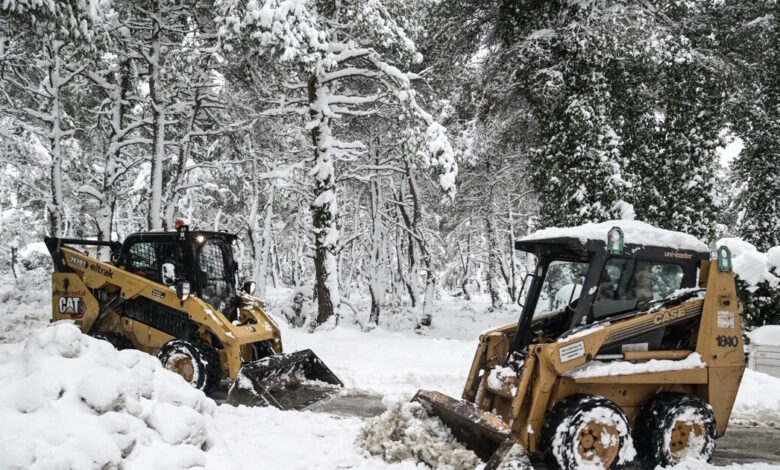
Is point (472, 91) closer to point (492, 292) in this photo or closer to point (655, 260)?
point (655, 260)

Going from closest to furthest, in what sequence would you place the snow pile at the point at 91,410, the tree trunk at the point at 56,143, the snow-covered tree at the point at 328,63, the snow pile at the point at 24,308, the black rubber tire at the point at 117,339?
the snow pile at the point at 91,410
the black rubber tire at the point at 117,339
the snow-covered tree at the point at 328,63
the snow pile at the point at 24,308
the tree trunk at the point at 56,143

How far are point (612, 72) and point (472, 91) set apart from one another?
11.7ft

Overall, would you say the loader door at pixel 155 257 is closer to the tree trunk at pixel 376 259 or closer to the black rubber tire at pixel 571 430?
the black rubber tire at pixel 571 430

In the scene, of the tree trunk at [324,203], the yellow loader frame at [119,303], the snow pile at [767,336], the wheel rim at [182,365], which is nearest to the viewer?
the wheel rim at [182,365]

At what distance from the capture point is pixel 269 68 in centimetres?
1300

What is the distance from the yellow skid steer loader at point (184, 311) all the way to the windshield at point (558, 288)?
334 centimetres

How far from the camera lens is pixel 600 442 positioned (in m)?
4.84

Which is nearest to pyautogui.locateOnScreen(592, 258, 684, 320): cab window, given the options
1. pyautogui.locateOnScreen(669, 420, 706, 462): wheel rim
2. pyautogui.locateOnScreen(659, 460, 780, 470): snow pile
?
pyautogui.locateOnScreen(669, 420, 706, 462): wheel rim

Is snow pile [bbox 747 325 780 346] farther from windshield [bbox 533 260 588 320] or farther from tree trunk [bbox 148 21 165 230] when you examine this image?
tree trunk [bbox 148 21 165 230]

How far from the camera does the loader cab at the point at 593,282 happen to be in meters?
5.29

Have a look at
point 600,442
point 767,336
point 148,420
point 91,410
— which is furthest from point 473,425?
point 767,336

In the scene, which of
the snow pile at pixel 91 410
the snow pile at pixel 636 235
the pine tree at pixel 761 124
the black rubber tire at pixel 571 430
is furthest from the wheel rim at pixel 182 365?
the pine tree at pixel 761 124


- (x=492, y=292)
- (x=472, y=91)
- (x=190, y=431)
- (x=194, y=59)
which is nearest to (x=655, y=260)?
(x=190, y=431)

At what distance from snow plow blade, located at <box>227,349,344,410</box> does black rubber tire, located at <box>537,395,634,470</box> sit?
349cm
